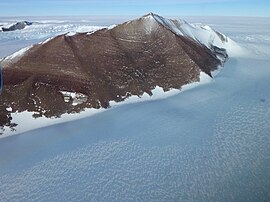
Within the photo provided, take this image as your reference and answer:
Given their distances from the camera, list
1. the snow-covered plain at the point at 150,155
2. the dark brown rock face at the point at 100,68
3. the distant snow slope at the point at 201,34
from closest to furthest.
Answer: the snow-covered plain at the point at 150,155, the dark brown rock face at the point at 100,68, the distant snow slope at the point at 201,34

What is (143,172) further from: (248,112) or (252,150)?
(248,112)

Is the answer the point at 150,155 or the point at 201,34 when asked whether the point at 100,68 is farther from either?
the point at 201,34

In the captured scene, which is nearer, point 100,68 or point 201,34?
point 100,68

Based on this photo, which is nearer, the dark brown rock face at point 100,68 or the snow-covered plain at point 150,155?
the snow-covered plain at point 150,155

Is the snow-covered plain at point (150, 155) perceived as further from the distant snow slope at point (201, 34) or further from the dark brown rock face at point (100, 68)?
the distant snow slope at point (201, 34)

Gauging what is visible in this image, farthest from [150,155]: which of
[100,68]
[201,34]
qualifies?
[201,34]

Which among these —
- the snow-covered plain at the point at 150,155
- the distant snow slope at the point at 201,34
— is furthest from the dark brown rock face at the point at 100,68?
the distant snow slope at the point at 201,34

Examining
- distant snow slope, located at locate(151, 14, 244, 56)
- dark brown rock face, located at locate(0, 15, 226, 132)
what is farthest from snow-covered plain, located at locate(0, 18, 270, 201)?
distant snow slope, located at locate(151, 14, 244, 56)
